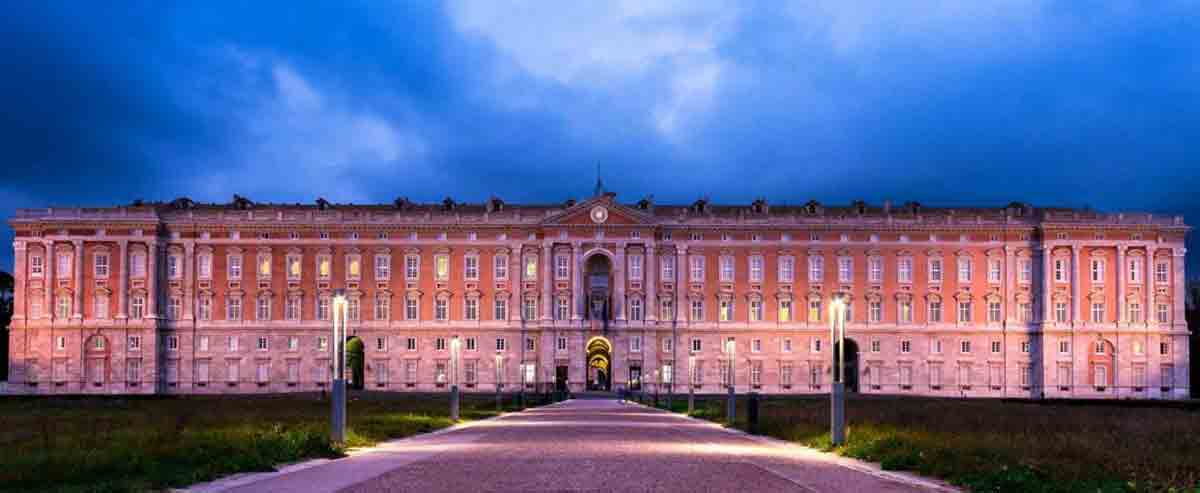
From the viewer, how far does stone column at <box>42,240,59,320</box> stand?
376ft

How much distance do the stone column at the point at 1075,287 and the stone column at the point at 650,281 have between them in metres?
33.8

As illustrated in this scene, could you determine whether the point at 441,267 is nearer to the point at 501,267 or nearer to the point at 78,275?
the point at 501,267

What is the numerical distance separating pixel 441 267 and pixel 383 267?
4.80m

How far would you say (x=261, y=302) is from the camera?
117500 mm

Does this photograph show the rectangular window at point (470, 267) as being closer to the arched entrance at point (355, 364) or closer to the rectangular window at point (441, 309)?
the rectangular window at point (441, 309)

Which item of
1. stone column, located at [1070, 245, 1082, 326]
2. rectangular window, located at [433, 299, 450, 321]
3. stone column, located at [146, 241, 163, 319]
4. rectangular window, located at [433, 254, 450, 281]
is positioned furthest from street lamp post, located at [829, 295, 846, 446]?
stone column, located at [146, 241, 163, 319]

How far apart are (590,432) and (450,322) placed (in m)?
80.1

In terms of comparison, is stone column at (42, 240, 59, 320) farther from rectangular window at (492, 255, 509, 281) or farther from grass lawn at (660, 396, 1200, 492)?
grass lawn at (660, 396, 1200, 492)

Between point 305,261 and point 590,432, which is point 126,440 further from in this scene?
point 305,261

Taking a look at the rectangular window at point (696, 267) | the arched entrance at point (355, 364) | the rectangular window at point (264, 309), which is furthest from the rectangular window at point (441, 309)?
Result: the rectangular window at point (696, 267)

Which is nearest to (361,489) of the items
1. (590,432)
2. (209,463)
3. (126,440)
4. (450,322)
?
(209,463)

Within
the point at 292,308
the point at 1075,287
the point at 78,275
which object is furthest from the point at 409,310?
the point at 1075,287

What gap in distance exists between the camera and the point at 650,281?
116688mm

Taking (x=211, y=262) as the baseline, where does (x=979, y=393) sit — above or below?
below
